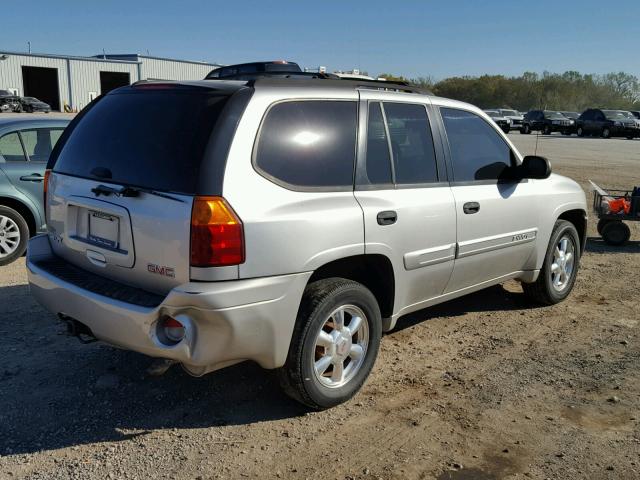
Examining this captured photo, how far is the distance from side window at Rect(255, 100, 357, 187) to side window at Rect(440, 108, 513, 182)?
42.9 inches

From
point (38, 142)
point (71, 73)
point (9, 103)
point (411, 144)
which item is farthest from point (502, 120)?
point (411, 144)

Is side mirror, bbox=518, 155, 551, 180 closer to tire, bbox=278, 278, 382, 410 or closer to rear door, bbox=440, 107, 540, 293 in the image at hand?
rear door, bbox=440, 107, 540, 293

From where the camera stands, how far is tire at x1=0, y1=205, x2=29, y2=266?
6.58m

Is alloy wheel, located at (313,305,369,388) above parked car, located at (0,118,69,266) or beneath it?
beneath

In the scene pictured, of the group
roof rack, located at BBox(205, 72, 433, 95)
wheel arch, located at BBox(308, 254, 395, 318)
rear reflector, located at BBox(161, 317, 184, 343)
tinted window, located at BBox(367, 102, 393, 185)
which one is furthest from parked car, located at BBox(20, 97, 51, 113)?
rear reflector, located at BBox(161, 317, 184, 343)

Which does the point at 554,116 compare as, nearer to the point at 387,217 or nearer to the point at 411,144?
the point at 411,144

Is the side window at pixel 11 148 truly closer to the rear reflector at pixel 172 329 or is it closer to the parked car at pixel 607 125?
the rear reflector at pixel 172 329

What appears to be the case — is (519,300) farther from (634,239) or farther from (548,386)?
(634,239)

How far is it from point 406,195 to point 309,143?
0.83m

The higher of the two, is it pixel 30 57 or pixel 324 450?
pixel 30 57

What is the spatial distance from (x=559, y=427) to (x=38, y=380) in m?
3.27

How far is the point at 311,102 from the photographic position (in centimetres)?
352

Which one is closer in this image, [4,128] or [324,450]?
[324,450]

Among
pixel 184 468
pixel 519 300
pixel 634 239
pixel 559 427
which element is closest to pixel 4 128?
pixel 184 468
